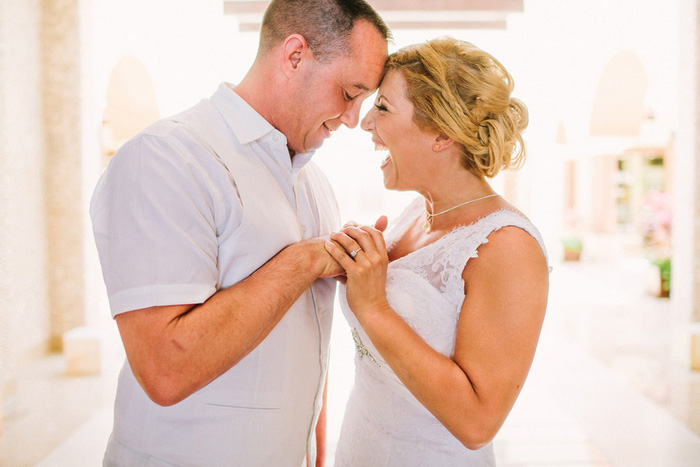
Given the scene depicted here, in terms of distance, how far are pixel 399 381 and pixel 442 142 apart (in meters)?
0.75

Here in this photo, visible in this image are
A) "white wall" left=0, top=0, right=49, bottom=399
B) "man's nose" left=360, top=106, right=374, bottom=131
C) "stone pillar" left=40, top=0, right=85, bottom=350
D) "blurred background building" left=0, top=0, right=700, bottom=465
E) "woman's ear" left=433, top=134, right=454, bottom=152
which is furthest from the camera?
"stone pillar" left=40, top=0, right=85, bottom=350

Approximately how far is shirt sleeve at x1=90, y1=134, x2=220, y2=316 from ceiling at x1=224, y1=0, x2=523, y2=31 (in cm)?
643

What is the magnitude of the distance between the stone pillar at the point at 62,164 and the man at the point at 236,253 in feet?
15.3

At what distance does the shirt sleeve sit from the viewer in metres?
1.05

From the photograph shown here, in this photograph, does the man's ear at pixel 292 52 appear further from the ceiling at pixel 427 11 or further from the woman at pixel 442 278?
the ceiling at pixel 427 11

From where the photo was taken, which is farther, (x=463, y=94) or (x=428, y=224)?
(x=428, y=224)

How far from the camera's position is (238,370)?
4.19 feet

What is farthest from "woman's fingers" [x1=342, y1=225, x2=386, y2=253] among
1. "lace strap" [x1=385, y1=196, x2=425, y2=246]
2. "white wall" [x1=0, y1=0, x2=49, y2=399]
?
"white wall" [x1=0, y1=0, x2=49, y2=399]

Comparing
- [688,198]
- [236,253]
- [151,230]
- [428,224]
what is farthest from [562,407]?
[151,230]

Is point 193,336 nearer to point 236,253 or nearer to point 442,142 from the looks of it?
point 236,253

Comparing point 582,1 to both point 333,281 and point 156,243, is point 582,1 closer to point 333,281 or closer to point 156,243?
point 333,281

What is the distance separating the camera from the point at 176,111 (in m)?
7.42

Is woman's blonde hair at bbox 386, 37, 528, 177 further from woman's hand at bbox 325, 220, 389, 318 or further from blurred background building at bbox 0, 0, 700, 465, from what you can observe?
blurred background building at bbox 0, 0, 700, 465

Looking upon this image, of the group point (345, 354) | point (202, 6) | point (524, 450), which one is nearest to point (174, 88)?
point (202, 6)
